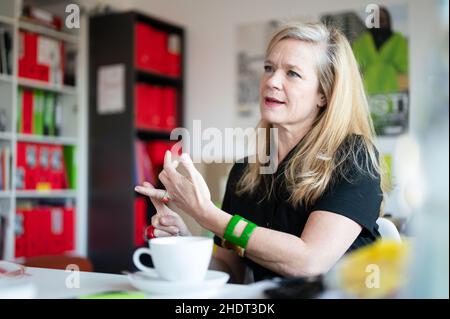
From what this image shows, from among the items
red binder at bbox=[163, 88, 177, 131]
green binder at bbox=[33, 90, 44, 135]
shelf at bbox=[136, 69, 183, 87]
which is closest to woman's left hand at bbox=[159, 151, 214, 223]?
green binder at bbox=[33, 90, 44, 135]

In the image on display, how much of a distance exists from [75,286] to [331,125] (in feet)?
1.65

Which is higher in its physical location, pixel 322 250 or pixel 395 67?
pixel 395 67

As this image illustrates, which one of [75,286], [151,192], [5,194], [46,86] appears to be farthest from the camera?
[46,86]

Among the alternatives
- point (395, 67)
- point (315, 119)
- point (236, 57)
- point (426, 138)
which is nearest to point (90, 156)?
point (236, 57)

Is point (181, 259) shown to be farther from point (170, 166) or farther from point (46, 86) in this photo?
point (46, 86)

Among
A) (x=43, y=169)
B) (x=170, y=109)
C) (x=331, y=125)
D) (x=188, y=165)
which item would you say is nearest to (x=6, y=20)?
(x=43, y=169)

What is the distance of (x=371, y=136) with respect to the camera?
99cm

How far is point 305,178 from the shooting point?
96cm

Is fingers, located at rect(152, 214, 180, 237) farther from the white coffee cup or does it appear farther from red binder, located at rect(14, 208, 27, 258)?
red binder, located at rect(14, 208, 27, 258)

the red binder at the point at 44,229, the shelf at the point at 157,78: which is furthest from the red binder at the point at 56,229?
the shelf at the point at 157,78

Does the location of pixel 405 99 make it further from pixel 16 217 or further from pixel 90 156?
pixel 16 217

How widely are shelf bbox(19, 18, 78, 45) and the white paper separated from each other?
8.4 inches

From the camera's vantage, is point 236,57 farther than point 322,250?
Yes

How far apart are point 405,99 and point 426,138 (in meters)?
2.33
